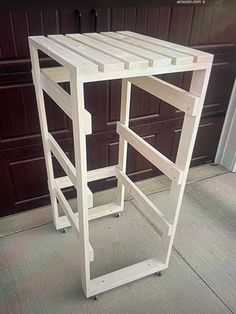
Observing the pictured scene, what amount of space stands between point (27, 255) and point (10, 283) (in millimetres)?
173

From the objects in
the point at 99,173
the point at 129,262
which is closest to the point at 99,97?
the point at 99,173

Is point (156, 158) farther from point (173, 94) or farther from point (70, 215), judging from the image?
point (70, 215)

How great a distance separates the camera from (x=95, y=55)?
0.86 metres

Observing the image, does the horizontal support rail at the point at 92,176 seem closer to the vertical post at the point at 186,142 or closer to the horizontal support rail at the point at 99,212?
the horizontal support rail at the point at 99,212

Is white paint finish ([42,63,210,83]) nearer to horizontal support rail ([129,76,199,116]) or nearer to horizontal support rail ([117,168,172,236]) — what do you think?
horizontal support rail ([129,76,199,116])

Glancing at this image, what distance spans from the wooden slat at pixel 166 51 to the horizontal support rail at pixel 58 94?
340mm

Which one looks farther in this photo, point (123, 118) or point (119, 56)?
point (123, 118)

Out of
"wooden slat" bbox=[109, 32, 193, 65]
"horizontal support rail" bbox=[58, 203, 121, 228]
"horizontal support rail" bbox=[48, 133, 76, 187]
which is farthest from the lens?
"horizontal support rail" bbox=[58, 203, 121, 228]

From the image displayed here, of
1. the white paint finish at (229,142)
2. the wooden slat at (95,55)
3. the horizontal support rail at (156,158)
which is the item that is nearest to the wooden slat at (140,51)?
the wooden slat at (95,55)

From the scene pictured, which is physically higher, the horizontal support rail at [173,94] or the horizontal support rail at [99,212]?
the horizontal support rail at [173,94]

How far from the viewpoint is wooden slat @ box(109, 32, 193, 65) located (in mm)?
877

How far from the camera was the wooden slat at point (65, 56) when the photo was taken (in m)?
0.77

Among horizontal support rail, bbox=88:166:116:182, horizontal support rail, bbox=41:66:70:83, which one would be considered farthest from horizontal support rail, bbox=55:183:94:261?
horizontal support rail, bbox=41:66:70:83

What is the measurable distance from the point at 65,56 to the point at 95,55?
94 mm
